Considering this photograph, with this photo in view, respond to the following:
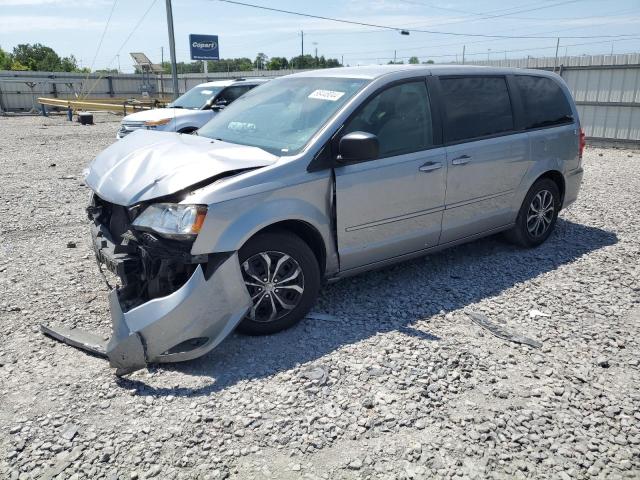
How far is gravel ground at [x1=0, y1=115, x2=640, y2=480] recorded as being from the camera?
274cm

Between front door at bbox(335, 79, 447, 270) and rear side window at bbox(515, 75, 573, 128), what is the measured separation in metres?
1.52

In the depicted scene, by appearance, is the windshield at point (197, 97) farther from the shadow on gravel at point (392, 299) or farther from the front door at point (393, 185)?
the front door at point (393, 185)

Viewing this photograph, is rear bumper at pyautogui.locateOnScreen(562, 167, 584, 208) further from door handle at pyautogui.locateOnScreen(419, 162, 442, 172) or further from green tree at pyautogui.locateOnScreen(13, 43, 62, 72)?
green tree at pyautogui.locateOnScreen(13, 43, 62, 72)

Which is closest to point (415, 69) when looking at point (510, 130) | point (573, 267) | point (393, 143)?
point (393, 143)

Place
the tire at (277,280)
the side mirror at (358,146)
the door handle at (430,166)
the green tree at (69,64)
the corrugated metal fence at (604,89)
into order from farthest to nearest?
the green tree at (69,64) → the corrugated metal fence at (604,89) → the door handle at (430,166) → the side mirror at (358,146) → the tire at (277,280)

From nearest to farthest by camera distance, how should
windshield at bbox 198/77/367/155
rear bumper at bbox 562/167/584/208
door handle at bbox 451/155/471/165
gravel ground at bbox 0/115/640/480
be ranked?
gravel ground at bbox 0/115/640/480 < windshield at bbox 198/77/367/155 < door handle at bbox 451/155/471/165 < rear bumper at bbox 562/167/584/208

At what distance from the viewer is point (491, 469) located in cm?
268

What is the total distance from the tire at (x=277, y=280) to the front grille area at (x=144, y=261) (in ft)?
1.38

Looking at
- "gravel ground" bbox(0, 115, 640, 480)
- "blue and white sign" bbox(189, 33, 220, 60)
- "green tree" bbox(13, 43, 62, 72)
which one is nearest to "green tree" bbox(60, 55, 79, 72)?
"green tree" bbox(13, 43, 62, 72)

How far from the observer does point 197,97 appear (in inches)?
512

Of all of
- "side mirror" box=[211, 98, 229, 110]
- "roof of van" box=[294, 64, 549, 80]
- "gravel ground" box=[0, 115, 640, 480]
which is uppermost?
"roof of van" box=[294, 64, 549, 80]

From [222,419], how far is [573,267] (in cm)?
406

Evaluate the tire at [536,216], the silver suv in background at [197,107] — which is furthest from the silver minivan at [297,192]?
the silver suv in background at [197,107]

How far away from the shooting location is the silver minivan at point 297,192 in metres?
3.49
